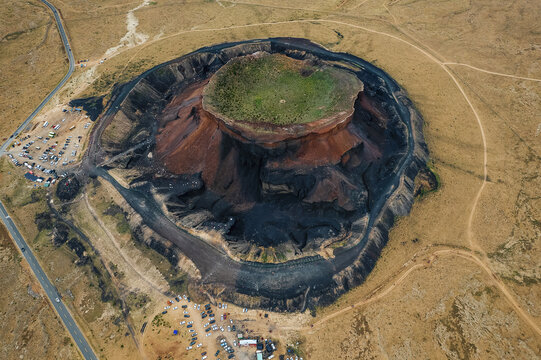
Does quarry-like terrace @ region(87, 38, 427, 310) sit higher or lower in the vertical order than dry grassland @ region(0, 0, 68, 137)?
lower

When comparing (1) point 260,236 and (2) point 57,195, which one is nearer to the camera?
(1) point 260,236

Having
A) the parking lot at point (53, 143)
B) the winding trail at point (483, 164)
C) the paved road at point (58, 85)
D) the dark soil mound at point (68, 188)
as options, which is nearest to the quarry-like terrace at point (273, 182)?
the dark soil mound at point (68, 188)

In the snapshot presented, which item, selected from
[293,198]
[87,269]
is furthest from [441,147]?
[87,269]

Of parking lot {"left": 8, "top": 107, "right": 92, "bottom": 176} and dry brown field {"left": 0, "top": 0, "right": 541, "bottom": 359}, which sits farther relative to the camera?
parking lot {"left": 8, "top": 107, "right": 92, "bottom": 176}

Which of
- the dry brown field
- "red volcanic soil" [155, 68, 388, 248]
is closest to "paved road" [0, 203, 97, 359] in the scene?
the dry brown field

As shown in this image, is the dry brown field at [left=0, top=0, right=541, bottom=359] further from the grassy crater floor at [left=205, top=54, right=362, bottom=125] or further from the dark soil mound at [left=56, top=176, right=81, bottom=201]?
the grassy crater floor at [left=205, top=54, right=362, bottom=125]

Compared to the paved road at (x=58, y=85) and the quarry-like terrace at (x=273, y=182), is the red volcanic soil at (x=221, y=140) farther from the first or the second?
the paved road at (x=58, y=85)

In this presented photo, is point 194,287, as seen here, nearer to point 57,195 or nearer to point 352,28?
point 57,195
